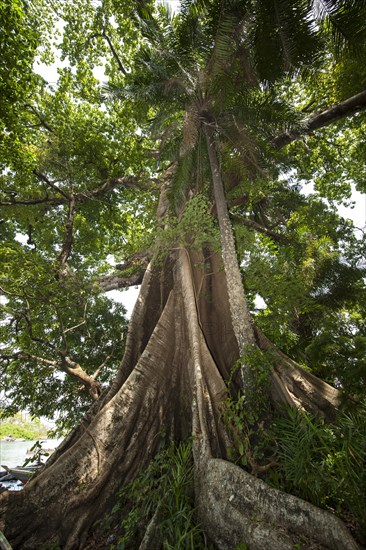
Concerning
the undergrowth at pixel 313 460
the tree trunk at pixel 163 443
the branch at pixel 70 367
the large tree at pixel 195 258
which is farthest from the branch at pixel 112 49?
the undergrowth at pixel 313 460

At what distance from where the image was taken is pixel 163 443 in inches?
166

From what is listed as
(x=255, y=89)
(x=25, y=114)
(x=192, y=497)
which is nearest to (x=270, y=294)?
(x=192, y=497)

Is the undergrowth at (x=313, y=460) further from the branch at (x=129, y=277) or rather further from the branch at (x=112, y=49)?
the branch at (x=112, y=49)

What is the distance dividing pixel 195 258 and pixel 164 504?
5.31 metres

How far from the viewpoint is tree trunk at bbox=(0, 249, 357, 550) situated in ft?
8.39

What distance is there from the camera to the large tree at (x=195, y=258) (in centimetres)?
339

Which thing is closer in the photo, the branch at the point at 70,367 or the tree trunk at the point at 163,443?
the tree trunk at the point at 163,443

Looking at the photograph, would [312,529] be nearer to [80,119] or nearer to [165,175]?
[165,175]

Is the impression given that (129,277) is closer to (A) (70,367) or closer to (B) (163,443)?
(A) (70,367)

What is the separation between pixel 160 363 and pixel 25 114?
7.91 meters

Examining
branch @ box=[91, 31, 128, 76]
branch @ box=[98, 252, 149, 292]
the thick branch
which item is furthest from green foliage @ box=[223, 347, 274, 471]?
branch @ box=[91, 31, 128, 76]

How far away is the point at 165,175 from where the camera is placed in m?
10.2

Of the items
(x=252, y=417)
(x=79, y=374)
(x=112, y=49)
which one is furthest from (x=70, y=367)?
(x=112, y=49)

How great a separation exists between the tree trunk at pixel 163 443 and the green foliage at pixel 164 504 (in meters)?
0.16
